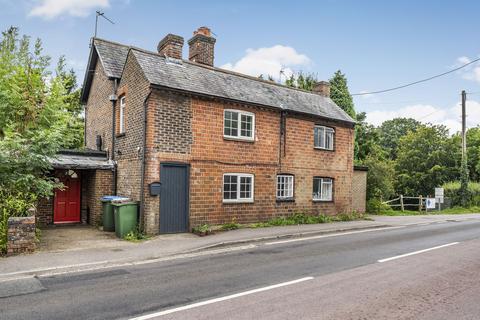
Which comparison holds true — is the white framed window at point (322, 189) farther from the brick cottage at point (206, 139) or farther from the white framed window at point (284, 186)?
the white framed window at point (284, 186)

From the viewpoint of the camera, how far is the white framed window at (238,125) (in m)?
14.9

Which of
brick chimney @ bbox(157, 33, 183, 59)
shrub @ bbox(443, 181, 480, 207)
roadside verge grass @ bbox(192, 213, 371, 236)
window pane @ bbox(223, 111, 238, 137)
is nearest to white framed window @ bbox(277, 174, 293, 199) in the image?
roadside verge grass @ bbox(192, 213, 371, 236)

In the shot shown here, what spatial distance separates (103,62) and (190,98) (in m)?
5.50

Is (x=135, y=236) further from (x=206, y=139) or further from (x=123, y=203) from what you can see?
(x=206, y=139)

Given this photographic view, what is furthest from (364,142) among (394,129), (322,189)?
(394,129)

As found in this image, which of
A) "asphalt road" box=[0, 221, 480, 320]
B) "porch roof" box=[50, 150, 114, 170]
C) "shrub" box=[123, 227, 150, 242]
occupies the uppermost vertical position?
"porch roof" box=[50, 150, 114, 170]

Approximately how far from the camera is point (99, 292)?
21.3 ft

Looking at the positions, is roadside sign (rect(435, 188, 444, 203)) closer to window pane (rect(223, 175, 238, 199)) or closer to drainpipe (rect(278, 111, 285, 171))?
drainpipe (rect(278, 111, 285, 171))

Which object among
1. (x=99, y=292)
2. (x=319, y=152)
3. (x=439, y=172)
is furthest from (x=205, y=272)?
(x=439, y=172)

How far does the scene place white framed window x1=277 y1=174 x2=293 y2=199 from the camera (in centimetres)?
1647

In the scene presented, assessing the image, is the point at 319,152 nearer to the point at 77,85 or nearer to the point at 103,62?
the point at 103,62

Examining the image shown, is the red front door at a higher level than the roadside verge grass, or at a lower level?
higher

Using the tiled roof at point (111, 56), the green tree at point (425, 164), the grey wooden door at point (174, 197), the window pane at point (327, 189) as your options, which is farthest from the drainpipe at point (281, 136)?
the green tree at point (425, 164)

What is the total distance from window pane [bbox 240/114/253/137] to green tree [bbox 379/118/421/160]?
56.4m
